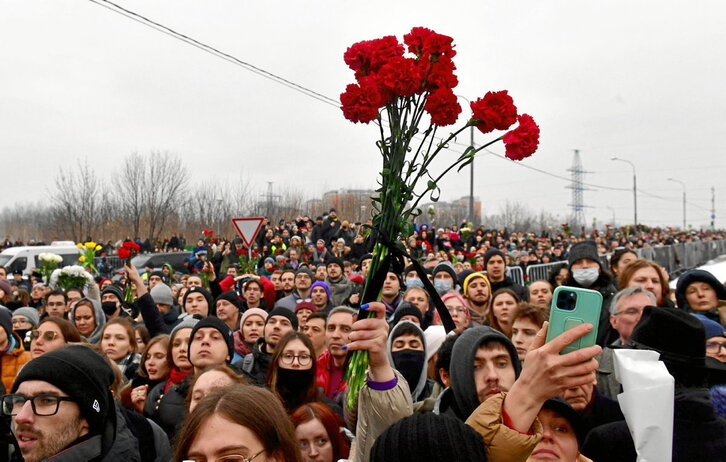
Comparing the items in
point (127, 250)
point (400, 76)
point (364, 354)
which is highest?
point (400, 76)

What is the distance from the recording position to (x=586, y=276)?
6.33 metres

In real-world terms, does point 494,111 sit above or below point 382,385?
above

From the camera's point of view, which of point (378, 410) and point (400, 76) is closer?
point (378, 410)

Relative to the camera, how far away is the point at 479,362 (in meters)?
2.80

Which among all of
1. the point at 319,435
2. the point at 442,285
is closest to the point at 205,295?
the point at 442,285

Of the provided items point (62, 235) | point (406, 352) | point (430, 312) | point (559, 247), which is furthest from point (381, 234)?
point (62, 235)

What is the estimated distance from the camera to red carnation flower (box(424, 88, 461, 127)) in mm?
2629

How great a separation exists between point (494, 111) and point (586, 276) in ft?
13.7

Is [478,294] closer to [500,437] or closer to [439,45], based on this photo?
[439,45]

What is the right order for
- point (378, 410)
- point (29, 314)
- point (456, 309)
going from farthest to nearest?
1. point (29, 314)
2. point (456, 309)
3. point (378, 410)

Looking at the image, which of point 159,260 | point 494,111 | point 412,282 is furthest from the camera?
point 159,260

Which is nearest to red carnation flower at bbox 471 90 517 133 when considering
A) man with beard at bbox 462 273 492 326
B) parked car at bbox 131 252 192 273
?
man with beard at bbox 462 273 492 326

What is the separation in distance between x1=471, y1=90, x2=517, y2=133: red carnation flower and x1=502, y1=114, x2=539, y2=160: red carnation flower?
0.17 feet

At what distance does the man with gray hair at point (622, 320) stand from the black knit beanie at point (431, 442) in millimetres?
2349
